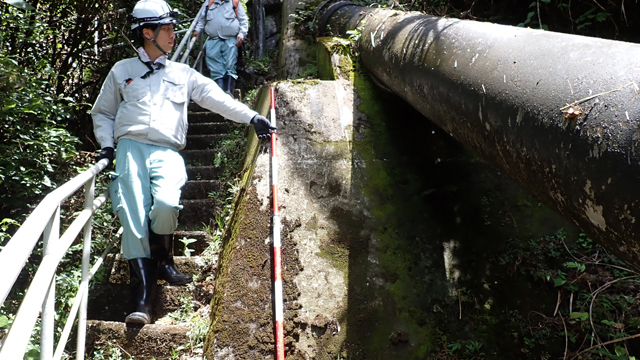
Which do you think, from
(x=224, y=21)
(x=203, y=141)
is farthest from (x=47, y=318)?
(x=224, y=21)

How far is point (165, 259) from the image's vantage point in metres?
3.22

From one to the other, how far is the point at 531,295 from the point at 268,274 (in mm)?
1589

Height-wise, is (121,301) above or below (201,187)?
below

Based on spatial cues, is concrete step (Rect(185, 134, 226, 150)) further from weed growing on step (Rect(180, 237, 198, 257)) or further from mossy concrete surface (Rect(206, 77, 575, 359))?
weed growing on step (Rect(180, 237, 198, 257))

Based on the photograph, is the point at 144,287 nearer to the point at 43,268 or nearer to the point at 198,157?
the point at 43,268

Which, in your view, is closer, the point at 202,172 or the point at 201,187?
the point at 201,187

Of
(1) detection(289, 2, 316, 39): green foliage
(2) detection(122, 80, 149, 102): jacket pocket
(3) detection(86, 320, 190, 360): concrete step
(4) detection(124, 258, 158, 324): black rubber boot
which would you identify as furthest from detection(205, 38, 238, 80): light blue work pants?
(3) detection(86, 320, 190, 360): concrete step

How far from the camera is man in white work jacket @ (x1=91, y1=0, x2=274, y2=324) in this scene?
9.66 feet

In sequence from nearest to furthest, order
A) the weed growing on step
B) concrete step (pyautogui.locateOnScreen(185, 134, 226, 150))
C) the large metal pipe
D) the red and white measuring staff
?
the large metal pipe
the red and white measuring staff
the weed growing on step
concrete step (pyautogui.locateOnScreen(185, 134, 226, 150))

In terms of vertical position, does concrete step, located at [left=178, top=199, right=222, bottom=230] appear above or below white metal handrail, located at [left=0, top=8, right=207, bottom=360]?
below

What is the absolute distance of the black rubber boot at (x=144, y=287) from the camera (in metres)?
2.91

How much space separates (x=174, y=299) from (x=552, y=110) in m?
2.58

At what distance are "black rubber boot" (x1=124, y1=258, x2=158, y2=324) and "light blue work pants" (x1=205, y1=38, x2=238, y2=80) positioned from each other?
13.0 feet

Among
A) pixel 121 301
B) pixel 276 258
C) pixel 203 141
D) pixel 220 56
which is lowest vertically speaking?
pixel 121 301
